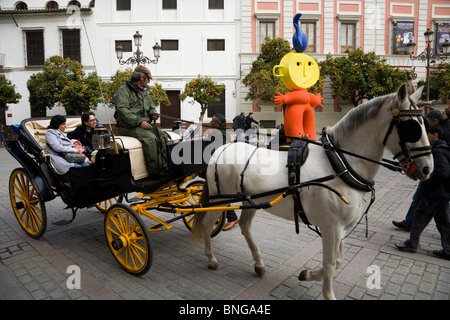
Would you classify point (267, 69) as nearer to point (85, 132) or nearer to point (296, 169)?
point (85, 132)

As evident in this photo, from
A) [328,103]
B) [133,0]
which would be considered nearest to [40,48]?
[133,0]

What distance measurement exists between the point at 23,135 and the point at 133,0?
2133cm

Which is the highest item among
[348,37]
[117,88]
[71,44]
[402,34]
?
[402,34]

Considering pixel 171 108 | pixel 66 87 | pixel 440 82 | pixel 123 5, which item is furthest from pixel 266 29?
pixel 66 87

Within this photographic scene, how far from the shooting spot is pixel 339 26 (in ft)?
73.7

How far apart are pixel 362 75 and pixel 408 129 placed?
19306mm

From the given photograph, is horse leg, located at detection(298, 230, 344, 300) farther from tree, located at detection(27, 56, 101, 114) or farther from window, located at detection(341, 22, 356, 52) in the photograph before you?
window, located at detection(341, 22, 356, 52)

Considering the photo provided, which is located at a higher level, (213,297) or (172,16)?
(172,16)

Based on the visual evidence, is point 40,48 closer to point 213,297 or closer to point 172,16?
point 172,16

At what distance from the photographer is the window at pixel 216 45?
73.5ft

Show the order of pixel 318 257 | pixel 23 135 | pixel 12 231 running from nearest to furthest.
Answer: pixel 318 257 < pixel 23 135 < pixel 12 231

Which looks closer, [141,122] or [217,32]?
[141,122]

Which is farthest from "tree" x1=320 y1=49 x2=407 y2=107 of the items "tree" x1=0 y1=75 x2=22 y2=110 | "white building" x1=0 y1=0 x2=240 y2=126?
"tree" x1=0 y1=75 x2=22 y2=110

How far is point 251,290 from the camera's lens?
3.24m
